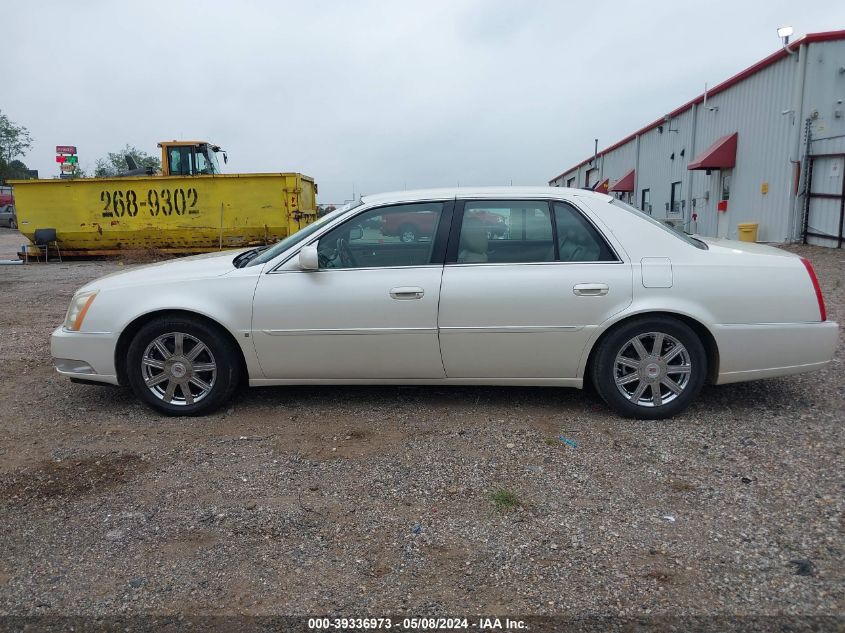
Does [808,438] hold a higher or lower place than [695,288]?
lower

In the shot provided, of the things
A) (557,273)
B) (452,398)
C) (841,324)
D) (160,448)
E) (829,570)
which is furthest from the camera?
(841,324)

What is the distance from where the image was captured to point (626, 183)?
31125 millimetres

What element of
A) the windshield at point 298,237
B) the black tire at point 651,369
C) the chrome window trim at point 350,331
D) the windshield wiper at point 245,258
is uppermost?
the windshield at point 298,237

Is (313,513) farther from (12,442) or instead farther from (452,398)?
(12,442)

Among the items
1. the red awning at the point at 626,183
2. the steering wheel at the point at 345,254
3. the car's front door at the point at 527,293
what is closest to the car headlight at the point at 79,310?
the steering wheel at the point at 345,254

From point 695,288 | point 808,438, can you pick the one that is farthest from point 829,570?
point 695,288

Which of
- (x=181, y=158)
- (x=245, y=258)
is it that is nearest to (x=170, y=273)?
(x=245, y=258)

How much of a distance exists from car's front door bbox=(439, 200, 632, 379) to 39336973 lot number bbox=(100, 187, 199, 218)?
13.3 meters

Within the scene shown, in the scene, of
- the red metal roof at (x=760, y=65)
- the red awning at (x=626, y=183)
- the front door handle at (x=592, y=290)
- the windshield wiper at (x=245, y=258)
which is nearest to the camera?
the front door handle at (x=592, y=290)

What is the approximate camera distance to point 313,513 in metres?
3.16

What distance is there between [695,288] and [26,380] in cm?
518

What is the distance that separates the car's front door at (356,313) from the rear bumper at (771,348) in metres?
1.82

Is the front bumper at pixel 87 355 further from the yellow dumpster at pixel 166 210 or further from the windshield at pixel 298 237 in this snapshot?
the yellow dumpster at pixel 166 210

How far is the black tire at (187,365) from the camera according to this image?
4.36 m
